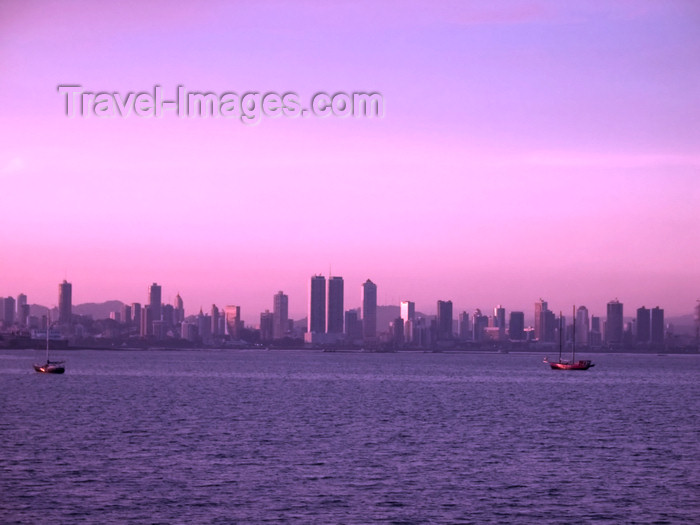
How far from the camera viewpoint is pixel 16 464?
2443 inches

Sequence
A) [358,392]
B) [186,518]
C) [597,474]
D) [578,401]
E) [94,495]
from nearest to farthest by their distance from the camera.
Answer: [186,518], [94,495], [597,474], [578,401], [358,392]

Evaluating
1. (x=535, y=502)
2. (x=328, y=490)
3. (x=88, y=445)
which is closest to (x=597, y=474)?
(x=535, y=502)

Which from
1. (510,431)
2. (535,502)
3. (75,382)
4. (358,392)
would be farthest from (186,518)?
(75,382)

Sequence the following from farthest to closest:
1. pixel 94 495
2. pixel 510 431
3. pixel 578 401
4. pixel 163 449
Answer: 1. pixel 578 401
2. pixel 510 431
3. pixel 163 449
4. pixel 94 495

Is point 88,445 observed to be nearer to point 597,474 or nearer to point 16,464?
point 16,464

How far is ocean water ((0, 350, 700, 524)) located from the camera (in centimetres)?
4984

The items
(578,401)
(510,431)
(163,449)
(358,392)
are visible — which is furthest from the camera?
(358,392)

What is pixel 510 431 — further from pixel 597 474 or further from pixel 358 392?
pixel 358 392

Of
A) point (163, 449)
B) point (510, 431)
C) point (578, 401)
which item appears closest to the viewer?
point (163, 449)

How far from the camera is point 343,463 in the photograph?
64312 mm

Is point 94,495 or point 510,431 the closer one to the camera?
point 94,495

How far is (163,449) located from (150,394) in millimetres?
66734

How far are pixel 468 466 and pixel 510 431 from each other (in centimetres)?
2277

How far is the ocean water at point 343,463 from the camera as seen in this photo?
4984 centimetres
